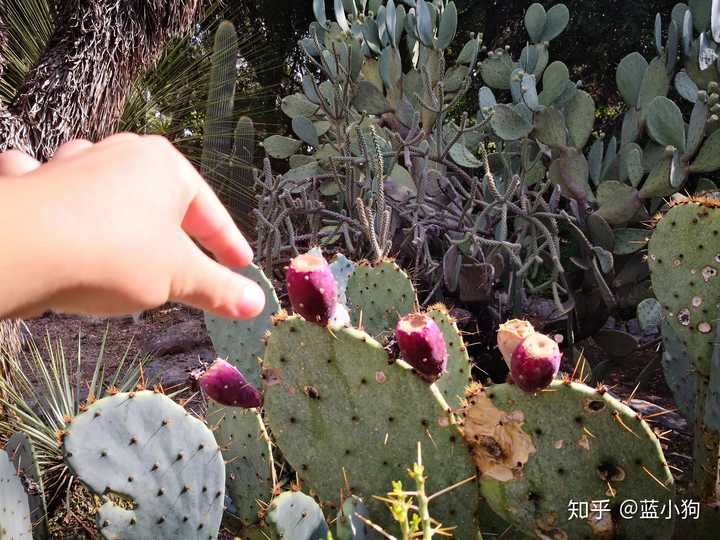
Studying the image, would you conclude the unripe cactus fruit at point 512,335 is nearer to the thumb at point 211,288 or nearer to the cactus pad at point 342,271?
the thumb at point 211,288

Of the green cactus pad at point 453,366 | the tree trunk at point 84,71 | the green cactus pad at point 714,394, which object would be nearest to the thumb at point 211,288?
the green cactus pad at point 453,366

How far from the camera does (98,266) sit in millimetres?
479

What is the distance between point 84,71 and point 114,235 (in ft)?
12.8

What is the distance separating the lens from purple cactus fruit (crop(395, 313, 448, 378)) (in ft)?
3.59

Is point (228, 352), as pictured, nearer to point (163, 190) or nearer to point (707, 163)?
point (163, 190)

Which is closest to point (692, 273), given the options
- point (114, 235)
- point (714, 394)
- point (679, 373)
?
point (714, 394)

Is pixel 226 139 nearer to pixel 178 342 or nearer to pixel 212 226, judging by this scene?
pixel 178 342


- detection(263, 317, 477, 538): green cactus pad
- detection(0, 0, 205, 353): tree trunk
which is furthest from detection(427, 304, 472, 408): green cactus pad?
detection(0, 0, 205, 353): tree trunk

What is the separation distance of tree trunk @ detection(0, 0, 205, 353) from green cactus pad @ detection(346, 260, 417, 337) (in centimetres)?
227

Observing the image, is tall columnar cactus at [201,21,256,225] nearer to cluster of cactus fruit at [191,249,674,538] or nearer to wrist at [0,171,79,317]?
cluster of cactus fruit at [191,249,674,538]

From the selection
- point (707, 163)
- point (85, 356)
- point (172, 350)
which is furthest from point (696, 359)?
point (85, 356)

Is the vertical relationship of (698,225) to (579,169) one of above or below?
above

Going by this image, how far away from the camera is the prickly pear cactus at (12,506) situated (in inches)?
54.1

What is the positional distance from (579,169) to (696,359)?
1.21m
